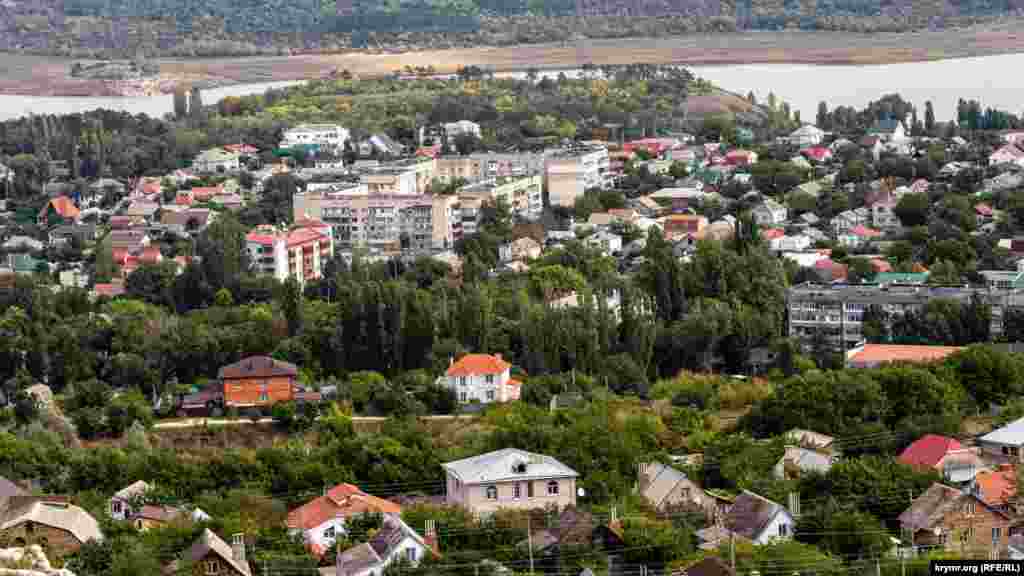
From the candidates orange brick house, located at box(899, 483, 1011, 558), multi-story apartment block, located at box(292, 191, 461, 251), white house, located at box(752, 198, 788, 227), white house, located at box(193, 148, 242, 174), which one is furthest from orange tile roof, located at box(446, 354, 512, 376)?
white house, located at box(193, 148, 242, 174)

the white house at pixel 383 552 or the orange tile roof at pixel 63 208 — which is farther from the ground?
the white house at pixel 383 552

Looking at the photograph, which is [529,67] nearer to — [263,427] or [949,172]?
[949,172]

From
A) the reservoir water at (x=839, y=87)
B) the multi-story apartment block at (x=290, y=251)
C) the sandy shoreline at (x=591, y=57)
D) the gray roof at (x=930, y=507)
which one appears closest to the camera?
the gray roof at (x=930, y=507)

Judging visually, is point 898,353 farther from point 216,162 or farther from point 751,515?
point 216,162

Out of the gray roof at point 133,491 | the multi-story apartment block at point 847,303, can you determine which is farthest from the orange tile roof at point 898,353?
the gray roof at point 133,491

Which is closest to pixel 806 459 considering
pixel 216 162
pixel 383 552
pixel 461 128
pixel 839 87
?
pixel 383 552

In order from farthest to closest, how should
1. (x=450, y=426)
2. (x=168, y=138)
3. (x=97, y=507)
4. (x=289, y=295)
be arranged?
1. (x=168, y=138)
2. (x=289, y=295)
3. (x=450, y=426)
4. (x=97, y=507)

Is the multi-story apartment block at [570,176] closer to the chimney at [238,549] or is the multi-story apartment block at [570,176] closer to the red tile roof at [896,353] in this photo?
the red tile roof at [896,353]

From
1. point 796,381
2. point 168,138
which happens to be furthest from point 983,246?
point 168,138
